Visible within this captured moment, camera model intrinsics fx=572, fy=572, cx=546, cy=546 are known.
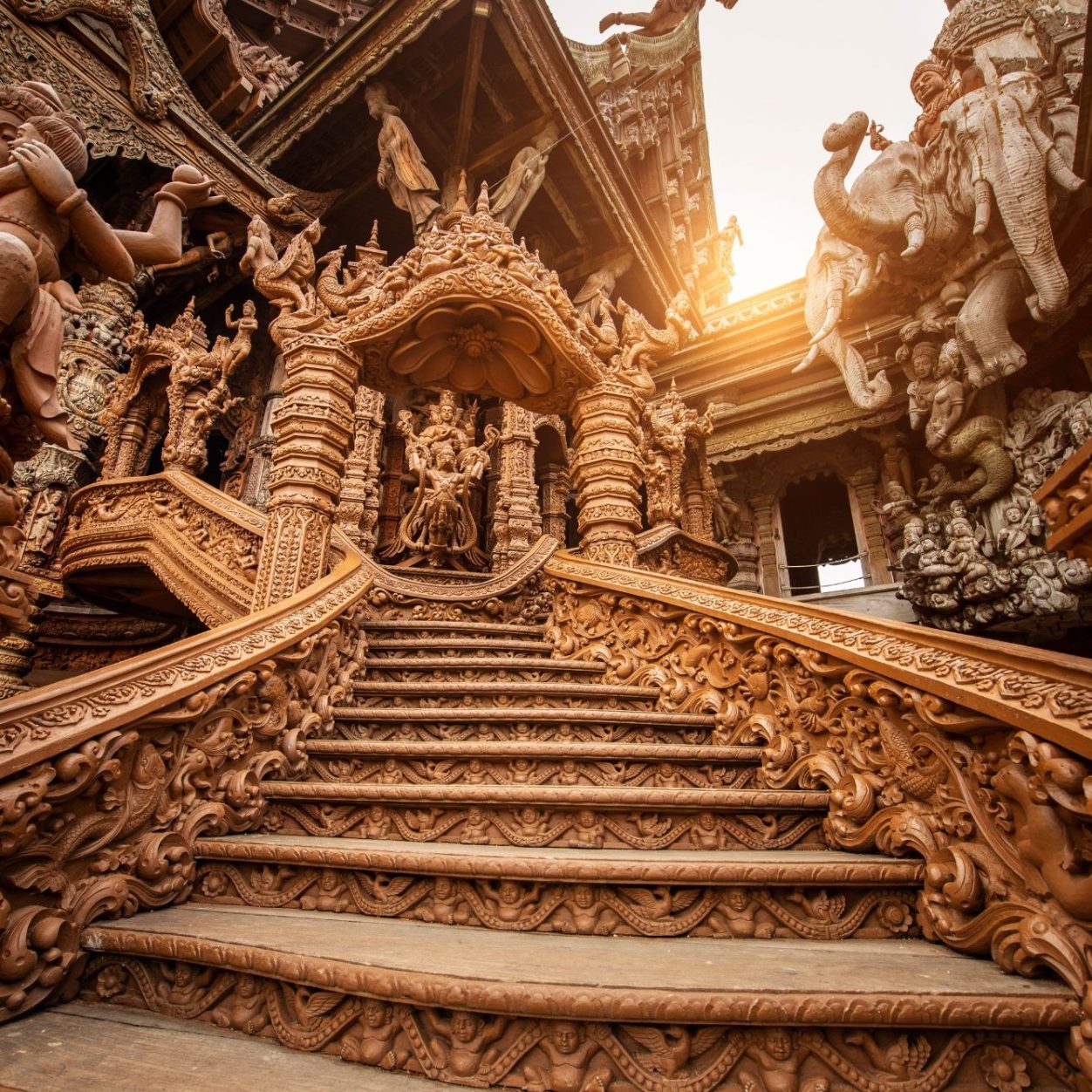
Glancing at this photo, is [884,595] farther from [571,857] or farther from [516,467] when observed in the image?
[571,857]

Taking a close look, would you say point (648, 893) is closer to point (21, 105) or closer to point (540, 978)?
point (540, 978)

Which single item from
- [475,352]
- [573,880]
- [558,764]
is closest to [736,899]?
[573,880]

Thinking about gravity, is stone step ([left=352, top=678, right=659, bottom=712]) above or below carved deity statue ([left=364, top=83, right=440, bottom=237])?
below

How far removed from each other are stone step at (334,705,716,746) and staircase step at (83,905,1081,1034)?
111 cm

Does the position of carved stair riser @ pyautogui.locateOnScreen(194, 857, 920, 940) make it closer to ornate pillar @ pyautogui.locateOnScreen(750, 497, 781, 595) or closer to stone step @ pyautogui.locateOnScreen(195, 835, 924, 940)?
stone step @ pyautogui.locateOnScreen(195, 835, 924, 940)

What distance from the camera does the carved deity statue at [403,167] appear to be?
8.00 m

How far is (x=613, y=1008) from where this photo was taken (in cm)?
113

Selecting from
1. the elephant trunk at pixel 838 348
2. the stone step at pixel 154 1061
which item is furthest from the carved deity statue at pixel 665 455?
the stone step at pixel 154 1061

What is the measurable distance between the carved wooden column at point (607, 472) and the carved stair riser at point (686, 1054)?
3.18 metres

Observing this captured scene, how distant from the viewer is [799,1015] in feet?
3.68

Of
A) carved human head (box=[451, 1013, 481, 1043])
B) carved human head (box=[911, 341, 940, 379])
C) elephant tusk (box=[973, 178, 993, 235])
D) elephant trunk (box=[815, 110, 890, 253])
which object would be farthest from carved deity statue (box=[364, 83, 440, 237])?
carved human head (box=[451, 1013, 481, 1043])

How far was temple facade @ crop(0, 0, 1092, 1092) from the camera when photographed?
1.24m

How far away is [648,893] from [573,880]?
0.70 feet

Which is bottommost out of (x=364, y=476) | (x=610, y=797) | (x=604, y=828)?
(x=604, y=828)
